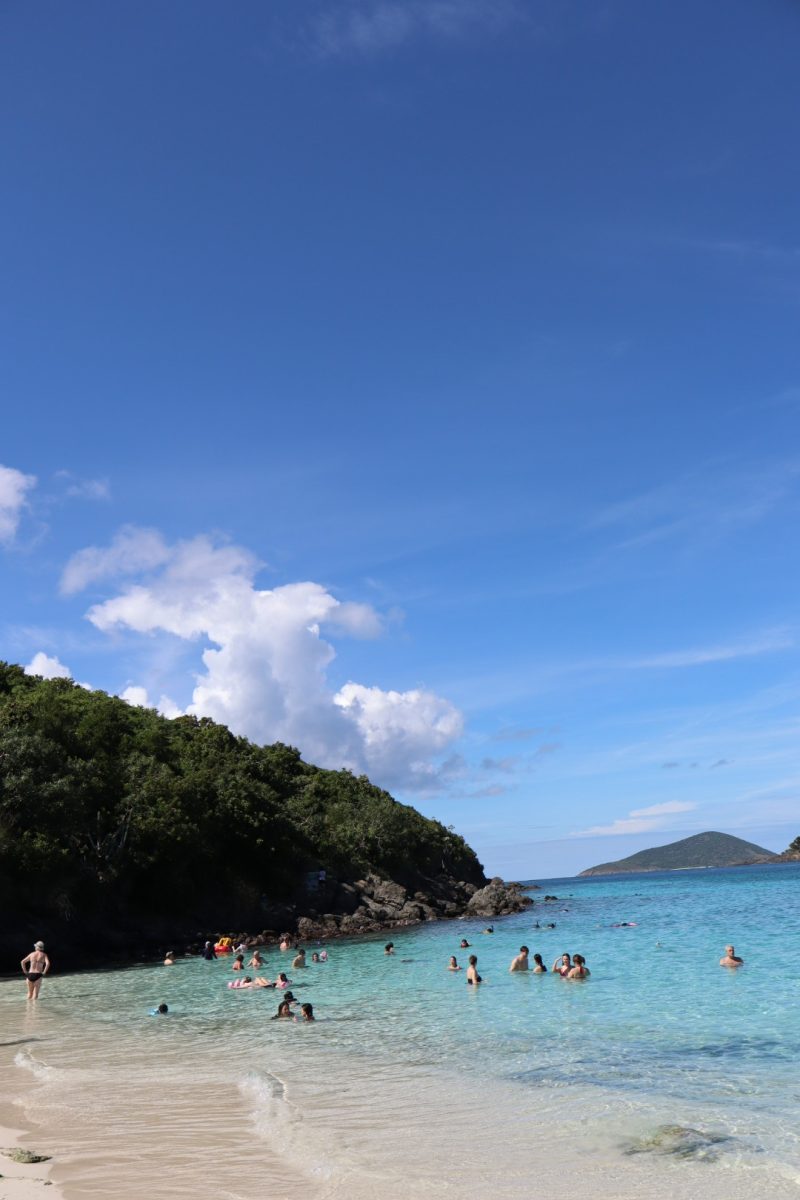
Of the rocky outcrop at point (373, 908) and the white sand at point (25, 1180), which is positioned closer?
the white sand at point (25, 1180)

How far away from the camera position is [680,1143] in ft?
31.7

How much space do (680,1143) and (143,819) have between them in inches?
1579

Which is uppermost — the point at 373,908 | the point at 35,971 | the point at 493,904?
the point at 35,971

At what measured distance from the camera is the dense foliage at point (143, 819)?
127 ft

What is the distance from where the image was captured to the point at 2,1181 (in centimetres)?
839

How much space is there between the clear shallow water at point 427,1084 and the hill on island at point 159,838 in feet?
40.6

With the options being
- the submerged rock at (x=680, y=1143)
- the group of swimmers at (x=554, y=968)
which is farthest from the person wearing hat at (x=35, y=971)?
the submerged rock at (x=680, y=1143)

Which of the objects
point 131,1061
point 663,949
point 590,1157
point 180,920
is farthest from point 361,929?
point 590,1157

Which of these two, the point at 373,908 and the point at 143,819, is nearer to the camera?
the point at 143,819

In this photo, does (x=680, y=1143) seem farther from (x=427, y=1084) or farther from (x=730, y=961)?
(x=730, y=961)

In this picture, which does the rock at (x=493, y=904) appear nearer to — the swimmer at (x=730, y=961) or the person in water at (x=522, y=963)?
the person in water at (x=522, y=963)

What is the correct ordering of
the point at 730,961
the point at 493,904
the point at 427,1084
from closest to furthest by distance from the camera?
→ the point at 427,1084, the point at 730,961, the point at 493,904

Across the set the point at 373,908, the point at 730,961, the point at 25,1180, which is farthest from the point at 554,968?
the point at 373,908

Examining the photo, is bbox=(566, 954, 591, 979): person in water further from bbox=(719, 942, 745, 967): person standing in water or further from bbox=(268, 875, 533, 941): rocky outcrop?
bbox=(268, 875, 533, 941): rocky outcrop
